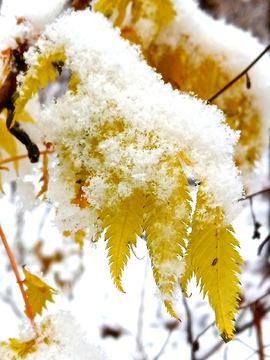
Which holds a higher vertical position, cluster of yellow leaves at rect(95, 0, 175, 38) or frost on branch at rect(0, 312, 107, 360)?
cluster of yellow leaves at rect(95, 0, 175, 38)

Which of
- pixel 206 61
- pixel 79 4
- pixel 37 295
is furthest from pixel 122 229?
pixel 206 61

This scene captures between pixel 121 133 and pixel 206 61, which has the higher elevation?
pixel 206 61

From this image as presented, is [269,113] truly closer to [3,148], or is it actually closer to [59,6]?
[59,6]

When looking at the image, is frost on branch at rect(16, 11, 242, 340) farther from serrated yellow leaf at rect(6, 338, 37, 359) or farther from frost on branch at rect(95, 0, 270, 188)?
frost on branch at rect(95, 0, 270, 188)

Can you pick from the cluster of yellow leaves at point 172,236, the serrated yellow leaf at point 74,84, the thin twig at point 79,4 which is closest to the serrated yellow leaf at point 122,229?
the cluster of yellow leaves at point 172,236

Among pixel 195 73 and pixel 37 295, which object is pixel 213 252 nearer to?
pixel 37 295

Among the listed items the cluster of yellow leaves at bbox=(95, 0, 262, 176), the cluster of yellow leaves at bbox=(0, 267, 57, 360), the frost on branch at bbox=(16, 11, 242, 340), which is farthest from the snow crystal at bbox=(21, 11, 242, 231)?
the cluster of yellow leaves at bbox=(95, 0, 262, 176)

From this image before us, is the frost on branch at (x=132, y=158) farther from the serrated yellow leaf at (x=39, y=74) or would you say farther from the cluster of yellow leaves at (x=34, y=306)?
the cluster of yellow leaves at (x=34, y=306)
